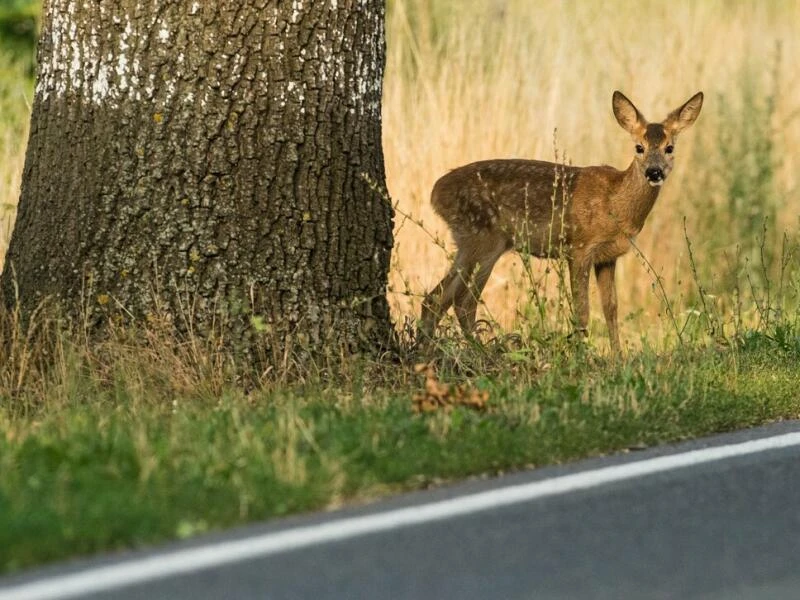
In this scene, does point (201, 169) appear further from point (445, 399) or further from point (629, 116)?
point (629, 116)

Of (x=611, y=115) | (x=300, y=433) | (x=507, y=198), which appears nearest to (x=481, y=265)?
(x=507, y=198)

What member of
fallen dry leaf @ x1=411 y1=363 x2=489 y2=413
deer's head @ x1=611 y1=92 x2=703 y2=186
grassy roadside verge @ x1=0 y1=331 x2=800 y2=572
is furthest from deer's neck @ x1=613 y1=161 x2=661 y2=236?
fallen dry leaf @ x1=411 y1=363 x2=489 y2=413

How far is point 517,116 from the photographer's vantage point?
1278 centimetres

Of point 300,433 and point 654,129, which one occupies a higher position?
point 654,129

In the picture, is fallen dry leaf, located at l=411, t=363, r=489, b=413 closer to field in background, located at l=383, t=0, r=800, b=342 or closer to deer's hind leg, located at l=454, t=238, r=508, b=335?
deer's hind leg, located at l=454, t=238, r=508, b=335

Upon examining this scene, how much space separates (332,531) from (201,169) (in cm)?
329

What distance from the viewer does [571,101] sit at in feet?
44.3

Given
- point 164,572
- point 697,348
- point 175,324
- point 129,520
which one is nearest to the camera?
point 164,572

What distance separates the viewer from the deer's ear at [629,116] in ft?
36.1

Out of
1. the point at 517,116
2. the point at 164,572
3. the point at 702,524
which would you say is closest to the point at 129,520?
the point at 164,572

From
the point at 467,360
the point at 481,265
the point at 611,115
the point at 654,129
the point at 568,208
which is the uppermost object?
the point at 611,115

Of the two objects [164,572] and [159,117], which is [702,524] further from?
[159,117]

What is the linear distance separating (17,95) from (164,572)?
10274 millimetres

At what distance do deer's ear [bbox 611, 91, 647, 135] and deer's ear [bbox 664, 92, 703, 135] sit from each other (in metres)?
0.17
